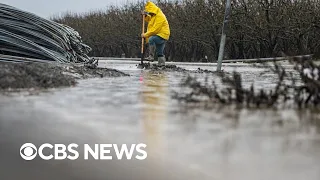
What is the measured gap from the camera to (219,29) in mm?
21625

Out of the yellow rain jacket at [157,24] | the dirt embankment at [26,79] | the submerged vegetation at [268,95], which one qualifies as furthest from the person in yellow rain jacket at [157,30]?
the submerged vegetation at [268,95]

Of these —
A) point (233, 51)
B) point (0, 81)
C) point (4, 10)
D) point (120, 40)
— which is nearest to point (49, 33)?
point (4, 10)

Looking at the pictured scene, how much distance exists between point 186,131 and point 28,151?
692mm

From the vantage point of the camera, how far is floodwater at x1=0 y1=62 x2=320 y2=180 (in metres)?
1.76

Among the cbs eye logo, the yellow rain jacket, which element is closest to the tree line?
the yellow rain jacket

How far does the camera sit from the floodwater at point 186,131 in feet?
5.76

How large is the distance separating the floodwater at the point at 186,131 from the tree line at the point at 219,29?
1090 centimetres

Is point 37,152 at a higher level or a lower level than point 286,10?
lower

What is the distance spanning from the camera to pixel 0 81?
3.86 m

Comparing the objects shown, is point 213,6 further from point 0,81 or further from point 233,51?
point 0,81

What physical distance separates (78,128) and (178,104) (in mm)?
987

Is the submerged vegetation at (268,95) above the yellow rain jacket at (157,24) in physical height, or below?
below

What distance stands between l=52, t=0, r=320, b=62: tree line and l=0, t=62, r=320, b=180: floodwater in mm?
10900

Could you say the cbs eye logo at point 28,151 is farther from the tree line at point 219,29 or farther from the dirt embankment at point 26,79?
the tree line at point 219,29
